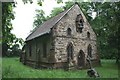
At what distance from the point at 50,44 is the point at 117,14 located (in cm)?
933

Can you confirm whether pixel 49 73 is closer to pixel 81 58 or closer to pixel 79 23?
pixel 81 58

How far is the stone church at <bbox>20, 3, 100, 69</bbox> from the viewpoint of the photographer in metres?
29.2

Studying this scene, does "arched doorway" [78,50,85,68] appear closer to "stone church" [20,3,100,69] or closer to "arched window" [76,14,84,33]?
"stone church" [20,3,100,69]

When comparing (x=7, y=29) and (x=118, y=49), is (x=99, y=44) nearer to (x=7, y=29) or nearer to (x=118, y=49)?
(x=118, y=49)

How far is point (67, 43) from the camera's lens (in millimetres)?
30609

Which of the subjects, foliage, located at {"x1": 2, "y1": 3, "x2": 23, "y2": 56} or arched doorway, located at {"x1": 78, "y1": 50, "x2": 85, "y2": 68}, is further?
arched doorway, located at {"x1": 78, "y1": 50, "x2": 85, "y2": 68}

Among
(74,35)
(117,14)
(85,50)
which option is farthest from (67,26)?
(117,14)

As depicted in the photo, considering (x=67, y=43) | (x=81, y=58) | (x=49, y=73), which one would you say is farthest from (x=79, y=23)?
(x=49, y=73)

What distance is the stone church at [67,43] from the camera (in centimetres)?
2922

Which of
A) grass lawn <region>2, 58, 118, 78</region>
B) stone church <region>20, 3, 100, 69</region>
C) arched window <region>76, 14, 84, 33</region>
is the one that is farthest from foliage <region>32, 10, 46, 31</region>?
grass lawn <region>2, 58, 118, 78</region>

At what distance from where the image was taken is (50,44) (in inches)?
1176

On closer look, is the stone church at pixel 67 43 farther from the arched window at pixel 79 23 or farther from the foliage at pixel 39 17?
the foliage at pixel 39 17

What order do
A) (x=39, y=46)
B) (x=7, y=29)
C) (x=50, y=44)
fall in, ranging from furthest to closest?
(x=39, y=46) < (x=50, y=44) < (x=7, y=29)

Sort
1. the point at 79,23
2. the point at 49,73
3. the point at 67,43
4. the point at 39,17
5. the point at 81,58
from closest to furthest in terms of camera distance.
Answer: the point at 49,73, the point at 67,43, the point at 81,58, the point at 79,23, the point at 39,17
